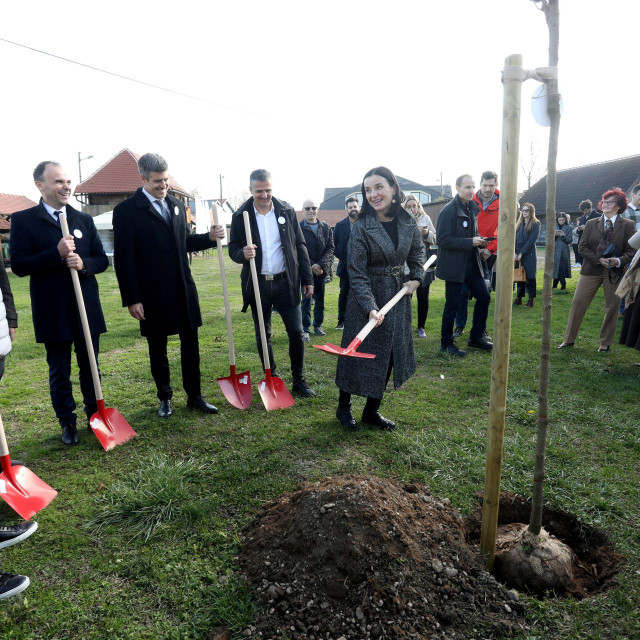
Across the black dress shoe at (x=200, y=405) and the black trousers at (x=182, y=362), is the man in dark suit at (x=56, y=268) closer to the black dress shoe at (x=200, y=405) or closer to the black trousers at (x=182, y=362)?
the black trousers at (x=182, y=362)

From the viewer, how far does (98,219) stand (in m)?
25.4

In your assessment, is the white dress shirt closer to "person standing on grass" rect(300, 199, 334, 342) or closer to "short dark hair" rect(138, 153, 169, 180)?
"short dark hair" rect(138, 153, 169, 180)

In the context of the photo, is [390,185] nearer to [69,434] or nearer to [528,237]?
[69,434]

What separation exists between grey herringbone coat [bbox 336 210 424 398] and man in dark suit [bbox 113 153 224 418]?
1.49m

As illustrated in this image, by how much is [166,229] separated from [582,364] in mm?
4957

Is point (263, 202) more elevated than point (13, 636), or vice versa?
point (263, 202)

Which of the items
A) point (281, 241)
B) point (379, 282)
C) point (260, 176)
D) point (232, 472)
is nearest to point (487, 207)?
point (281, 241)

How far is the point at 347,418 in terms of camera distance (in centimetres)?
401

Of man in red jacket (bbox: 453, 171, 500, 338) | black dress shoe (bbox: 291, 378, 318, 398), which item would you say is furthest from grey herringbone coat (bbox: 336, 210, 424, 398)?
man in red jacket (bbox: 453, 171, 500, 338)

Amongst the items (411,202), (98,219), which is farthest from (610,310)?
(98,219)

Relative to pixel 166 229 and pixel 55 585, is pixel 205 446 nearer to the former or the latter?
pixel 55 585

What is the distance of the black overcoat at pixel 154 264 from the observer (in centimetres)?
392

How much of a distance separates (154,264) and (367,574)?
3.01 meters

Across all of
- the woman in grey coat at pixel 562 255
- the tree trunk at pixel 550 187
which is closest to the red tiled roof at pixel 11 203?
the woman in grey coat at pixel 562 255
